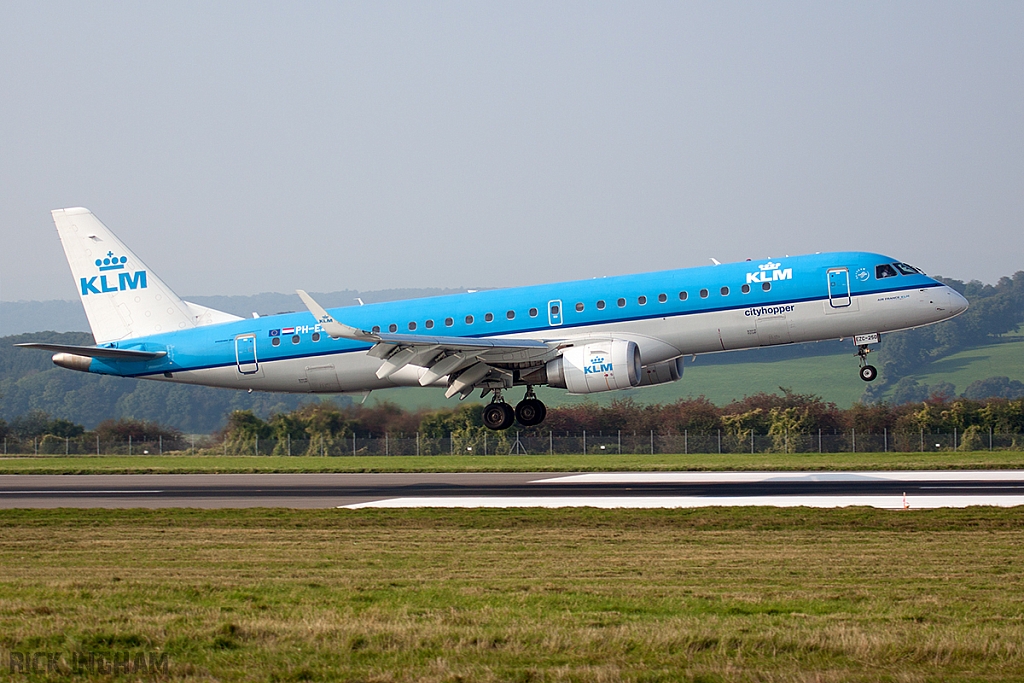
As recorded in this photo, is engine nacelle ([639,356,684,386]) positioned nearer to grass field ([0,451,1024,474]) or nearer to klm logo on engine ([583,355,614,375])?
klm logo on engine ([583,355,614,375])

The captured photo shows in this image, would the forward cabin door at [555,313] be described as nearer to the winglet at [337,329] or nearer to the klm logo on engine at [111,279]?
the winglet at [337,329]

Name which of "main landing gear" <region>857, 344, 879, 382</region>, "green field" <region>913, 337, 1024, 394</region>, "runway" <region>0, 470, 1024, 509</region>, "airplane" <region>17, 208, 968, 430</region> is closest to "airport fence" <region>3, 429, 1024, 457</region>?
"runway" <region>0, 470, 1024, 509</region>

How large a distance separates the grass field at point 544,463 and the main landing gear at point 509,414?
7.38 m

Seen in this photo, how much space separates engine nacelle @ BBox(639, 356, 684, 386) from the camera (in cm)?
3741

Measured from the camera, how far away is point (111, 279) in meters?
43.1

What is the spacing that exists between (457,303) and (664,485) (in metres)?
9.34

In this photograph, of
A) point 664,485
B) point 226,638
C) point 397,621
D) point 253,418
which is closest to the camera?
point 226,638

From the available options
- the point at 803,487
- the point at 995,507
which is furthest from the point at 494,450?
the point at 995,507

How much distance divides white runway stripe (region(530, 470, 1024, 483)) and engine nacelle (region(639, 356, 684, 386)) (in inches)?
128

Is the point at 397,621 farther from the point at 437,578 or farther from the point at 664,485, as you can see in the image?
the point at 664,485

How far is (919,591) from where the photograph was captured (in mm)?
15484

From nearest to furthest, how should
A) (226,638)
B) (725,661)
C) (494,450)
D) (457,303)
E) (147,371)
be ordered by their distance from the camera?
(725,661) → (226,638) → (457,303) → (147,371) → (494,450)

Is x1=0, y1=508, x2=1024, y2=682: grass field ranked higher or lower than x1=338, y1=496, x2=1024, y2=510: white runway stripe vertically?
lower

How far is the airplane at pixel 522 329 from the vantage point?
34.6 meters
